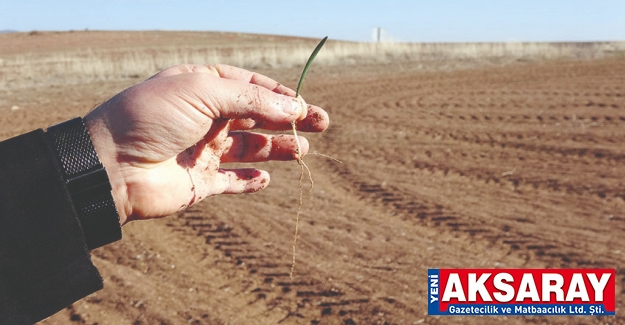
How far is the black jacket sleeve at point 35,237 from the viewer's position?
63.8 inches

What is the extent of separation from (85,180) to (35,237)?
0.75 feet

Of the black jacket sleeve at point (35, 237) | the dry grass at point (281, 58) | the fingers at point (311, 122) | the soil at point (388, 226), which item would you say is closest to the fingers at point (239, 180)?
the fingers at point (311, 122)

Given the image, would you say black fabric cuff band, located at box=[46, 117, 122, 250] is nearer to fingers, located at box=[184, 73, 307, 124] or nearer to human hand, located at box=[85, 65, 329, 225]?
human hand, located at box=[85, 65, 329, 225]

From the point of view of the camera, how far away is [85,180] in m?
1.79

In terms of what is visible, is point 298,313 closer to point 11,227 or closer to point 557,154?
point 11,227

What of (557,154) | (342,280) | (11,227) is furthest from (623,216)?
(11,227)

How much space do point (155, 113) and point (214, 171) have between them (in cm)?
64

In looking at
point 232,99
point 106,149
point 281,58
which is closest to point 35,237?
point 106,149

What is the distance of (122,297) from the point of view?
13.5ft

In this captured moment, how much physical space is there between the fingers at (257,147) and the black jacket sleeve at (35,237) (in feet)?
3.82

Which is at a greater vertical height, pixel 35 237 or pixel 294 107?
pixel 294 107

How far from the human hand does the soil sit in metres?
1.65

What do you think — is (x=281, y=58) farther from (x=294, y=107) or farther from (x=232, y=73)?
(x=294, y=107)

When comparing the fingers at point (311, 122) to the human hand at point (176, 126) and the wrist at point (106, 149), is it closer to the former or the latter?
the human hand at point (176, 126)
